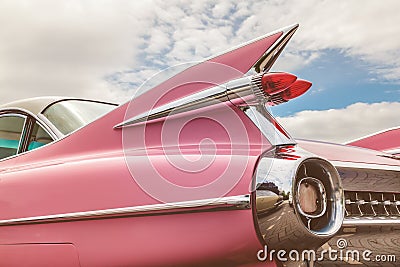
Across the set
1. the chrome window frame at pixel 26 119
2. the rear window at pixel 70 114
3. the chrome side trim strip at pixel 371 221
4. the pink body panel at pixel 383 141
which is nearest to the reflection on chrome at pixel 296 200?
the chrome side trim strip at pixel 371 221

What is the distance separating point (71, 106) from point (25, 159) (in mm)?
459

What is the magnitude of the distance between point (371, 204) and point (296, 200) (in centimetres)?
51

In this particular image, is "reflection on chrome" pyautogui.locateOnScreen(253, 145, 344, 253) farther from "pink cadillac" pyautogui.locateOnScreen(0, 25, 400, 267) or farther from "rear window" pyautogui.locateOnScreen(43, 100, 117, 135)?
"rear window" pyautogui.locateOnScreen(43, 100, 117, 135)

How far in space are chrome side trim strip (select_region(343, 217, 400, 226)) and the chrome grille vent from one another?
18 mm

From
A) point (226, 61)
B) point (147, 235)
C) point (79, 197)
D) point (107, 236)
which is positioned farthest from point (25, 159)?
point (226, 61)

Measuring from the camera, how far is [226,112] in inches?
70.9

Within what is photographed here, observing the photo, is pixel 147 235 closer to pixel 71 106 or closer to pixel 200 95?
pixel 200 95

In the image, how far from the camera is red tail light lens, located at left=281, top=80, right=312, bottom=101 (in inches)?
68.8

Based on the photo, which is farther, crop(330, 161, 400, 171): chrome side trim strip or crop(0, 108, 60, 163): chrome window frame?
crop(0, 108, 60, 163): chrome window frame

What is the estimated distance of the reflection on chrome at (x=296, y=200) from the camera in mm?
1530

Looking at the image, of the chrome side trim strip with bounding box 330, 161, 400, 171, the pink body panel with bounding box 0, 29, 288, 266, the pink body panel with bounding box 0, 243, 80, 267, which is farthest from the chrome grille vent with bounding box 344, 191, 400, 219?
the pink body panel with bounding box 0, 243, 80, 267

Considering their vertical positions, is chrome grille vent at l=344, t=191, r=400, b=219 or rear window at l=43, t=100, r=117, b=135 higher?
rear window at l=43, t=100, r=117, b=135

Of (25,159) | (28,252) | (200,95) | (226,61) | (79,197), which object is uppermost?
(226,61)

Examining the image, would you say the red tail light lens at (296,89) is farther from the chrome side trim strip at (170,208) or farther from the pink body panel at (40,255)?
the pink body panel at (40,255)
